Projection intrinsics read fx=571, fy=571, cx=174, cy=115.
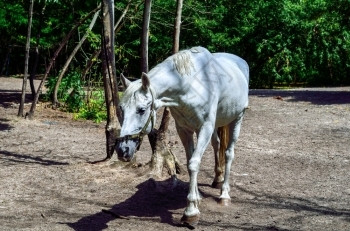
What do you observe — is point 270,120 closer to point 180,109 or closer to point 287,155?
point 287,155

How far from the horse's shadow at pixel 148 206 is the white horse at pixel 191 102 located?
504mm

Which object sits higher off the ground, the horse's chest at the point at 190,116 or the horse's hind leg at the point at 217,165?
the horse's chest at the point at 190,116

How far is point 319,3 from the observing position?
2658 centimetres

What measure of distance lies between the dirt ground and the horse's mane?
5.13 ft

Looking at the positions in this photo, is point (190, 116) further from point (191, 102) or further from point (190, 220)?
point (190, 220)

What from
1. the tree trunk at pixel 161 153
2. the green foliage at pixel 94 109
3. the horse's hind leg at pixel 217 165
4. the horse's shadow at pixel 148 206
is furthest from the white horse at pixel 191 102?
the green foliage at pixel 94 109

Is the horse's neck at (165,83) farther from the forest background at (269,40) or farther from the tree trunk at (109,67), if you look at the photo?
the forest background at (269,40)

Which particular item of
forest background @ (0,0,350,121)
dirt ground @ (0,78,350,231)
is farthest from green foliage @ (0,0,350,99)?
dirt ground @ (0,78,350,231)

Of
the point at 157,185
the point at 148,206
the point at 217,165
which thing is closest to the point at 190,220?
the point at 148,206

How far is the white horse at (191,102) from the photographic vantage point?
16.7 feet

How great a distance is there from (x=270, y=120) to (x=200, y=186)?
690 centimetres

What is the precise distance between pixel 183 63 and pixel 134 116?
92cm

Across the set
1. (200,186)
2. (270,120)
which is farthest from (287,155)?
(270,120)

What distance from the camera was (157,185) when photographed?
725cm
